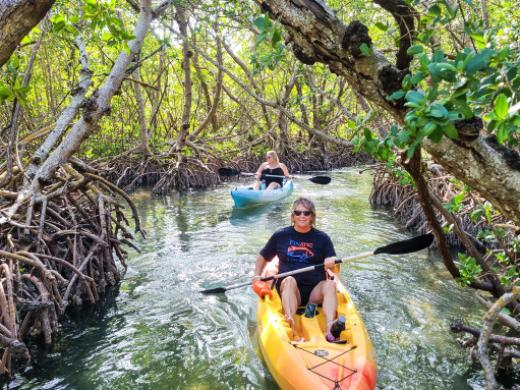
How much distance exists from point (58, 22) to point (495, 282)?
3602 mm

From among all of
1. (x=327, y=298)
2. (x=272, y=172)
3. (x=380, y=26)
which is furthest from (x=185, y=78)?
(x=380, y=26)

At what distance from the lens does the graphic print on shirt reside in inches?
164

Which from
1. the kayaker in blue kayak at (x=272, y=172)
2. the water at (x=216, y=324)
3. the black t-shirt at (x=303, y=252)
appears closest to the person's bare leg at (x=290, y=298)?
the black t-shirt at (x=303, y=252)

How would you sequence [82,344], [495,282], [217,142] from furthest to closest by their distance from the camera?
1. [217,142]
2. [82,344]
3. [495,282]

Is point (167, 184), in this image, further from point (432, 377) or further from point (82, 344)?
point (432, 377)

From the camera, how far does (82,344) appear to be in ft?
13.5

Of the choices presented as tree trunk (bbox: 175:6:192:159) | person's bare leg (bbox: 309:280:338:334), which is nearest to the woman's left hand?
person's bare leg (bbox: 309:280:338:334)

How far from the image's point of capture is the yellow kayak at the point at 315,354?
9.36 ft

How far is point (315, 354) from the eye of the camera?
3068 mm

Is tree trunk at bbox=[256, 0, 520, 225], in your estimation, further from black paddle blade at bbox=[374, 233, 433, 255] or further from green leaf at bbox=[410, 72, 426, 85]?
black paddle blade at bbox=[374, 233, 433, 255]

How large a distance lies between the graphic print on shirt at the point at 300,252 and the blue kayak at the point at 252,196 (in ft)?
18.8

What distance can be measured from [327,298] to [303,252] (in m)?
0.54

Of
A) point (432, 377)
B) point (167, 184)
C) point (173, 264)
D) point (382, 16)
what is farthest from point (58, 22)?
point (167, 184)

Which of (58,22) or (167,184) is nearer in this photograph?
(58,22)
